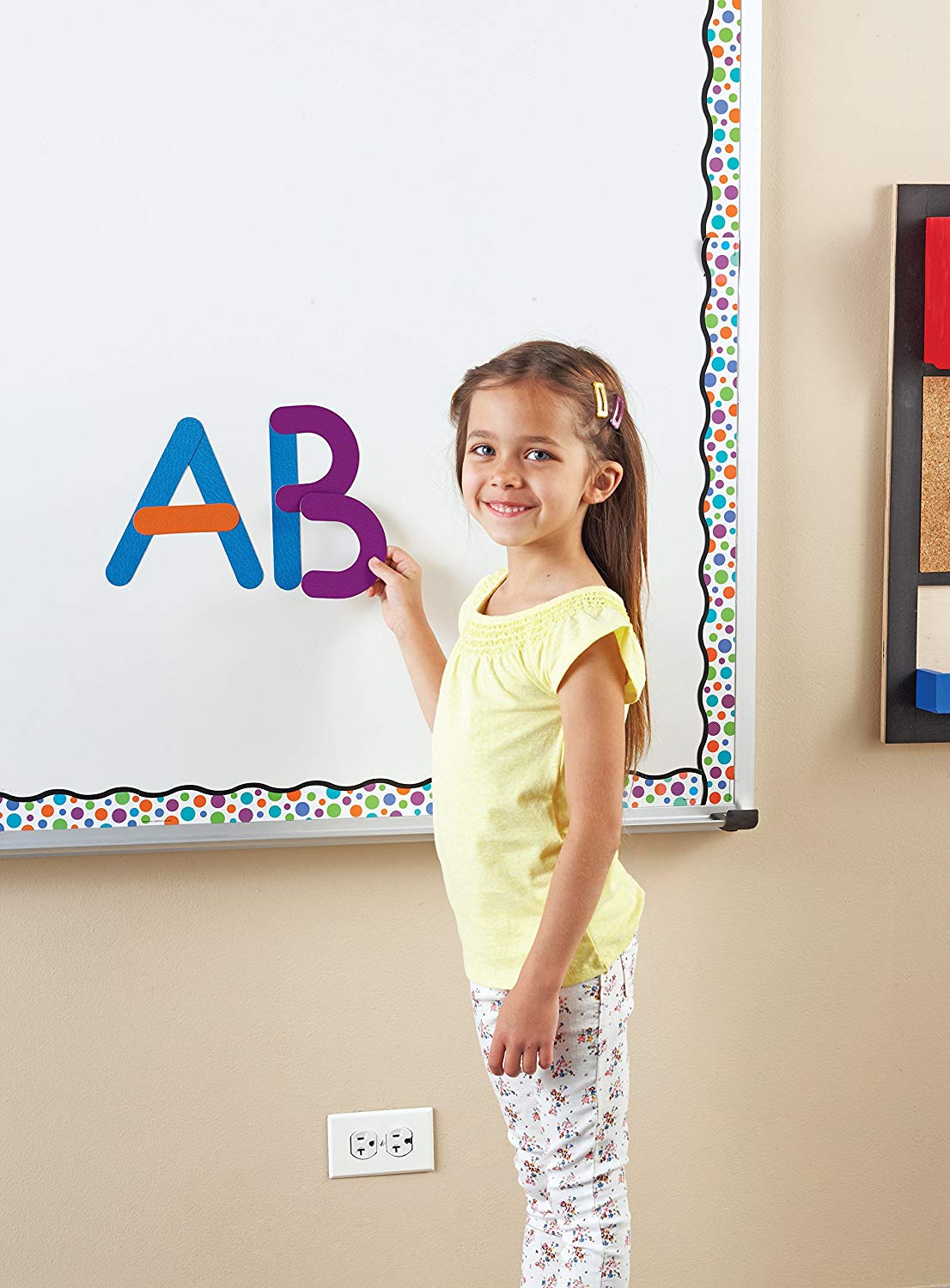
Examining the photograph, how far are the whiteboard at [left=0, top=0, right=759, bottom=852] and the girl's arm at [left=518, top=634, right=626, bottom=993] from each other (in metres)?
0.30

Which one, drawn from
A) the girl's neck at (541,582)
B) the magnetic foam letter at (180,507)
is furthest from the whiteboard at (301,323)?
the girl's neck at (541,582)

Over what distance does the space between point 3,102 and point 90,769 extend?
0.70m

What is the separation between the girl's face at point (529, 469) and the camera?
1.08m

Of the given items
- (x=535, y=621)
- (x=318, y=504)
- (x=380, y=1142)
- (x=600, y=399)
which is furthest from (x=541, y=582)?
(x=380, y=1142)

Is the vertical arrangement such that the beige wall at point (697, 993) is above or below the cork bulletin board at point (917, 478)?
below

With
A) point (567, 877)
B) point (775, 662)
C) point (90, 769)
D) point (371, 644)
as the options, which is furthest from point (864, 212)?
point (90, 769)

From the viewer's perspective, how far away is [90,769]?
4.11ft

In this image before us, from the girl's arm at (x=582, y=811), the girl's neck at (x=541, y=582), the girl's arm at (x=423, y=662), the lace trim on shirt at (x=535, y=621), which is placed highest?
the girl's neck at (x=541, y=582)

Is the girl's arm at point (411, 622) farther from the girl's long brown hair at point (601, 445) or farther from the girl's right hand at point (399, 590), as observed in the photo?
the girl's long brown hair at point (601, 445)

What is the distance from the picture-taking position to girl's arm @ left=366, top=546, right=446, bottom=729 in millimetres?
1242

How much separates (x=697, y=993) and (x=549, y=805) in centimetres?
46

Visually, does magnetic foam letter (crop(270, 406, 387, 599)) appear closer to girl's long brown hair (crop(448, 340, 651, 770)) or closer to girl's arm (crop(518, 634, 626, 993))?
girl's long brown hair (crop(448, 340, 651, 770))

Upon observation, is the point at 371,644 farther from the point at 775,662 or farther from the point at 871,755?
the point at 871,755

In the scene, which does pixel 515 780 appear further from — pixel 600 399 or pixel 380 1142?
pixel 380 1142
